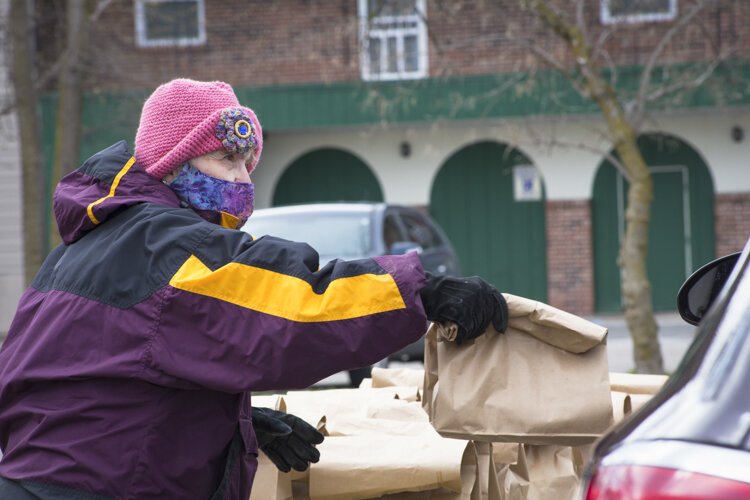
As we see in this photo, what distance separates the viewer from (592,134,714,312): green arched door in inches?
743

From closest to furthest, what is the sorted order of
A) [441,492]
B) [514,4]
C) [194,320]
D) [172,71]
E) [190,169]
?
[194,320]
[190,169]
[441,492]
[514,4]
[172,71]

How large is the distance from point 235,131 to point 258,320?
529mm

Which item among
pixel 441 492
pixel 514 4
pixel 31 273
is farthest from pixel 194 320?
pixel 514 4

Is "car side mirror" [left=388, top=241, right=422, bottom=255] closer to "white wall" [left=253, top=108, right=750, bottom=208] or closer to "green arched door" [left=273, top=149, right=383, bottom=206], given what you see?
"white wall" [left=253, top=108, right=750, bottom=208]

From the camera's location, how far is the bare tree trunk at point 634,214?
32.1 ft

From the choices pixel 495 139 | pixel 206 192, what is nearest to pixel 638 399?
pixel 206 192

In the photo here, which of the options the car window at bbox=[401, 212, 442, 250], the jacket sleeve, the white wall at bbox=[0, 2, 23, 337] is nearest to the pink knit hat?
the jacket sleeve

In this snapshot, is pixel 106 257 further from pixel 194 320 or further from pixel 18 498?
pixel 18 498

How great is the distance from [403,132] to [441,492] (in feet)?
53.3

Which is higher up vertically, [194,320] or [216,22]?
[216,22]

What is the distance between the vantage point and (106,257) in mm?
2439

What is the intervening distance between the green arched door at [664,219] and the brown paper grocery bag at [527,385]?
16.1 metres

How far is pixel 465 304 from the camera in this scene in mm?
2771

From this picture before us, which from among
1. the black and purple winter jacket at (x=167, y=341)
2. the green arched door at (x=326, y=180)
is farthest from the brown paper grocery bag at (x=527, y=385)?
the green arched door at (x=326, y=180)
